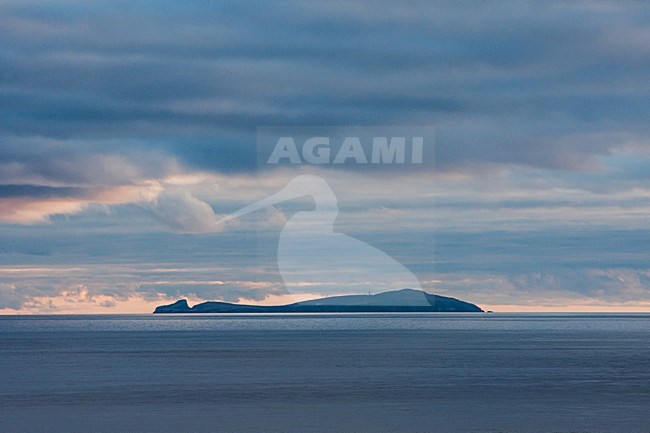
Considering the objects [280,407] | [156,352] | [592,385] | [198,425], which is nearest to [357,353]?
[156,352]

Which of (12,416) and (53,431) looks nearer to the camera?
(53,431)

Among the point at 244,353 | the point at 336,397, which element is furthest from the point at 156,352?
the point at 336,397

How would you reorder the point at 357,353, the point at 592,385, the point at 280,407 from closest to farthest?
the point at 280,407 → the point at 592,385 → the point at 357,353

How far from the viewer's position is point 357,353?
138 metres

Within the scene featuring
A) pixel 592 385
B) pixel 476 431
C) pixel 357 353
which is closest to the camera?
pixel 476 431

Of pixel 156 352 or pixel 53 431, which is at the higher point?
pixel 156 352

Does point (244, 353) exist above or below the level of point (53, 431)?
above

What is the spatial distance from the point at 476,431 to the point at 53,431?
2173 centimetres

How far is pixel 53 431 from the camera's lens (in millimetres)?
52875

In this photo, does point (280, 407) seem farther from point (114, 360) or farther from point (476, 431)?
point (114, 360)

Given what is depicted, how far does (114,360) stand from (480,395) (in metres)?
61.3

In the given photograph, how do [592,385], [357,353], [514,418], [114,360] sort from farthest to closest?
1. [357,353]
2. [114,360]
3. [592,385]
4. [514,418]

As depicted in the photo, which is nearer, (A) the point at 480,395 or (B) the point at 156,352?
(A) the point at 480,395

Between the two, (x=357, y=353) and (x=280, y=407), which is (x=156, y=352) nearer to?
(x=357, y=353)
